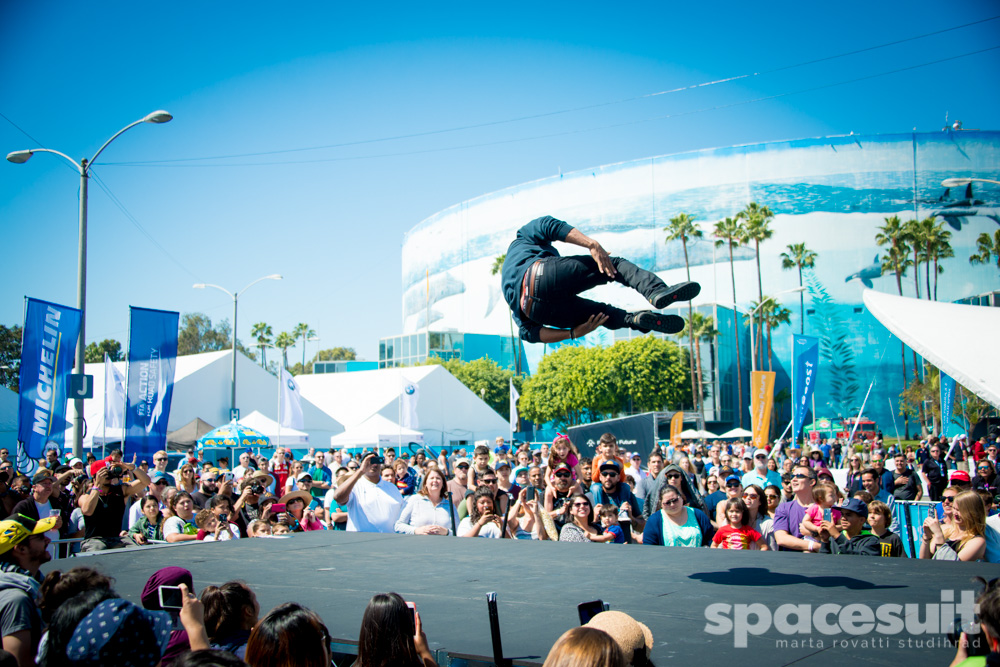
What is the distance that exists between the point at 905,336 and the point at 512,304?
5.80 m

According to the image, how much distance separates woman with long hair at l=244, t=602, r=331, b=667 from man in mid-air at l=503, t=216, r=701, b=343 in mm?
3575

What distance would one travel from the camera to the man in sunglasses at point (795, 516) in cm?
713

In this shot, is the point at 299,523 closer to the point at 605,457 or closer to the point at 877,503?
the point at 605,457

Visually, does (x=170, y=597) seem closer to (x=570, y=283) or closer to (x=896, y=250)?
(x=570, y=283)

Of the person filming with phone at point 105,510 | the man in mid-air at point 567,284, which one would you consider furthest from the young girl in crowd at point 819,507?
the person filming with phone at point 105,510

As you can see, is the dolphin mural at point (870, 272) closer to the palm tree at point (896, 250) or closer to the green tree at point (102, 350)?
the palm tree at point (896, 250)

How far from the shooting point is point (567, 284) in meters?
5.98

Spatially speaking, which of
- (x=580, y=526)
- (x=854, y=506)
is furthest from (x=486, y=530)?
(x=854, y=506)

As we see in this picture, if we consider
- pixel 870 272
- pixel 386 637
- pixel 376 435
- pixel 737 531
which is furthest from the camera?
pixel 870 272

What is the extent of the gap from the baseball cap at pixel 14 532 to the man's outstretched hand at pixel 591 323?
3.91m

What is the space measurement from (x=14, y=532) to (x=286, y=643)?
100 inches

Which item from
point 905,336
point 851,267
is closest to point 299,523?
point 905,336

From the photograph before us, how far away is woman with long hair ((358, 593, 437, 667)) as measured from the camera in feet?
9.95

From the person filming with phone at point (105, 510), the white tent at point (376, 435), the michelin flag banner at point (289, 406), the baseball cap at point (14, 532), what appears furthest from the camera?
the white tent at point (376, 435)
